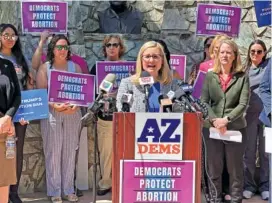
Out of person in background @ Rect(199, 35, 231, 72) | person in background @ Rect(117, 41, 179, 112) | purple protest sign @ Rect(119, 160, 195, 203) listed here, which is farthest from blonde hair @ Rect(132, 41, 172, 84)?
person in background @ Rect(199, 35, 231, 72)

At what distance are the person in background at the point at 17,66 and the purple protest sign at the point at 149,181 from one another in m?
1.91

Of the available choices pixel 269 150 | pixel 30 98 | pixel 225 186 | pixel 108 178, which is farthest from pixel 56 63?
pixel 269 150

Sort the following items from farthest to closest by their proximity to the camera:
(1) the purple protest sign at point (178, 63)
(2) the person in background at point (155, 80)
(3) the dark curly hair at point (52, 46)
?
(1) the purple protest sign at point (178, 63) → (3) the dark curly hair at point (52, 46) → (2) the person in background at point (155, 80)

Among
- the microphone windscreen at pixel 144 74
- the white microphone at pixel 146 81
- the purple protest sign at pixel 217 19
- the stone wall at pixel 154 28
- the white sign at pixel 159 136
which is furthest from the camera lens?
the stone wall at pixel 154 28

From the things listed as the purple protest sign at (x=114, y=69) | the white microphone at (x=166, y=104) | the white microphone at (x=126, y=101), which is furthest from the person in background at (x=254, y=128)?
the white microphone at (x=126, y=101)

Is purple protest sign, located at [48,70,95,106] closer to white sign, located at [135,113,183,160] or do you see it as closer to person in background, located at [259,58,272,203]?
person in background, located at [259,58,272,203]

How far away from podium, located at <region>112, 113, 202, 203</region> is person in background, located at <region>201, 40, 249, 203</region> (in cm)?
126

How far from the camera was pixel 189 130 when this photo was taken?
12.4 feet

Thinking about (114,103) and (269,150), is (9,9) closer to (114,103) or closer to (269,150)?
(114,103)

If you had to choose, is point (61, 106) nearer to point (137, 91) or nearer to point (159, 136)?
point (137, 91)

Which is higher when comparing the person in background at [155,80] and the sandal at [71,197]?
the person in background at [155,80]

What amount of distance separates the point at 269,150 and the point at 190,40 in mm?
4192

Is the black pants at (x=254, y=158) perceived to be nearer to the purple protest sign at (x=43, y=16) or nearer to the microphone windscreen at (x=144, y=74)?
the microphone windscreen at (x=144, y=74)

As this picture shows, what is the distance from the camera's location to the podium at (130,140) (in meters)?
3.76
